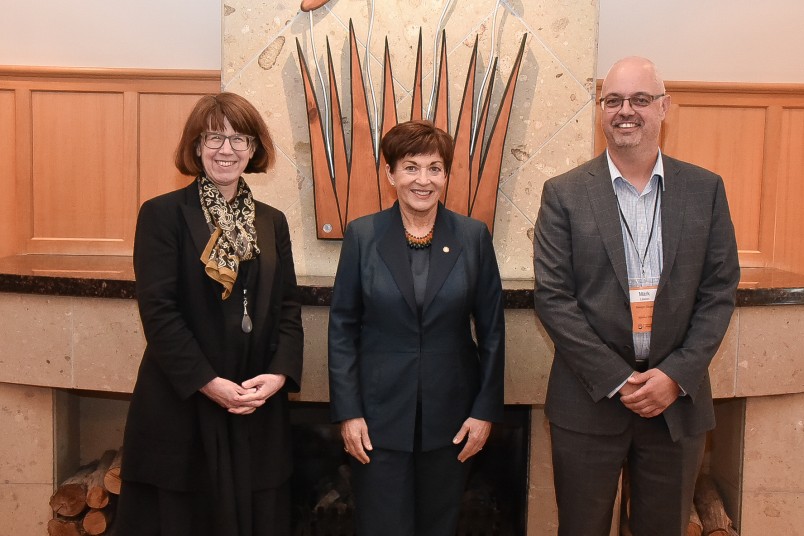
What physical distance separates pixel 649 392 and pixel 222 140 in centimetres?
130

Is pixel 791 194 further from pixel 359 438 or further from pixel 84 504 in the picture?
pixel 84 504

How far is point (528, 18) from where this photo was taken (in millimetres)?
2777

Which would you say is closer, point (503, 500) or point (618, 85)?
point (618, 85)

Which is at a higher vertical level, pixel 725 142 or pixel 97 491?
pixel 725 142

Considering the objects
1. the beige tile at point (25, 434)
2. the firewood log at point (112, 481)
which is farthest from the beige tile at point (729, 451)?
the beige tile at point (25, 434)

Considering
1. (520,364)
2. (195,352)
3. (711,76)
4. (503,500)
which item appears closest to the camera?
(195,352)

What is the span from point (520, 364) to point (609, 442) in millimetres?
672

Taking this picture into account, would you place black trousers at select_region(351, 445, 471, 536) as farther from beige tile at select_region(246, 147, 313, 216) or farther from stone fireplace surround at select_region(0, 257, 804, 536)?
beige tile at select_region(246, 147, 313, 216)

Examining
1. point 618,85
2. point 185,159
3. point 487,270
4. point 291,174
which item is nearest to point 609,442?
point 487,270

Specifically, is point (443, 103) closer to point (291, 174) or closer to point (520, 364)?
point (291, 174)

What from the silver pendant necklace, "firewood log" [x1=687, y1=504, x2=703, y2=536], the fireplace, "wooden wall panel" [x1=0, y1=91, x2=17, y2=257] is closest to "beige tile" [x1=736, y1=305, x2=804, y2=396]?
"firewood log" [x1=687, y1=504, x2=703, y2=536]

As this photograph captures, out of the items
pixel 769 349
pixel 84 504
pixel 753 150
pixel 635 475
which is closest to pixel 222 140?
pixel 635 475

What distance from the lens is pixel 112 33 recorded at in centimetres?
355

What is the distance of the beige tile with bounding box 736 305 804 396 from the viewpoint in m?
2.59
